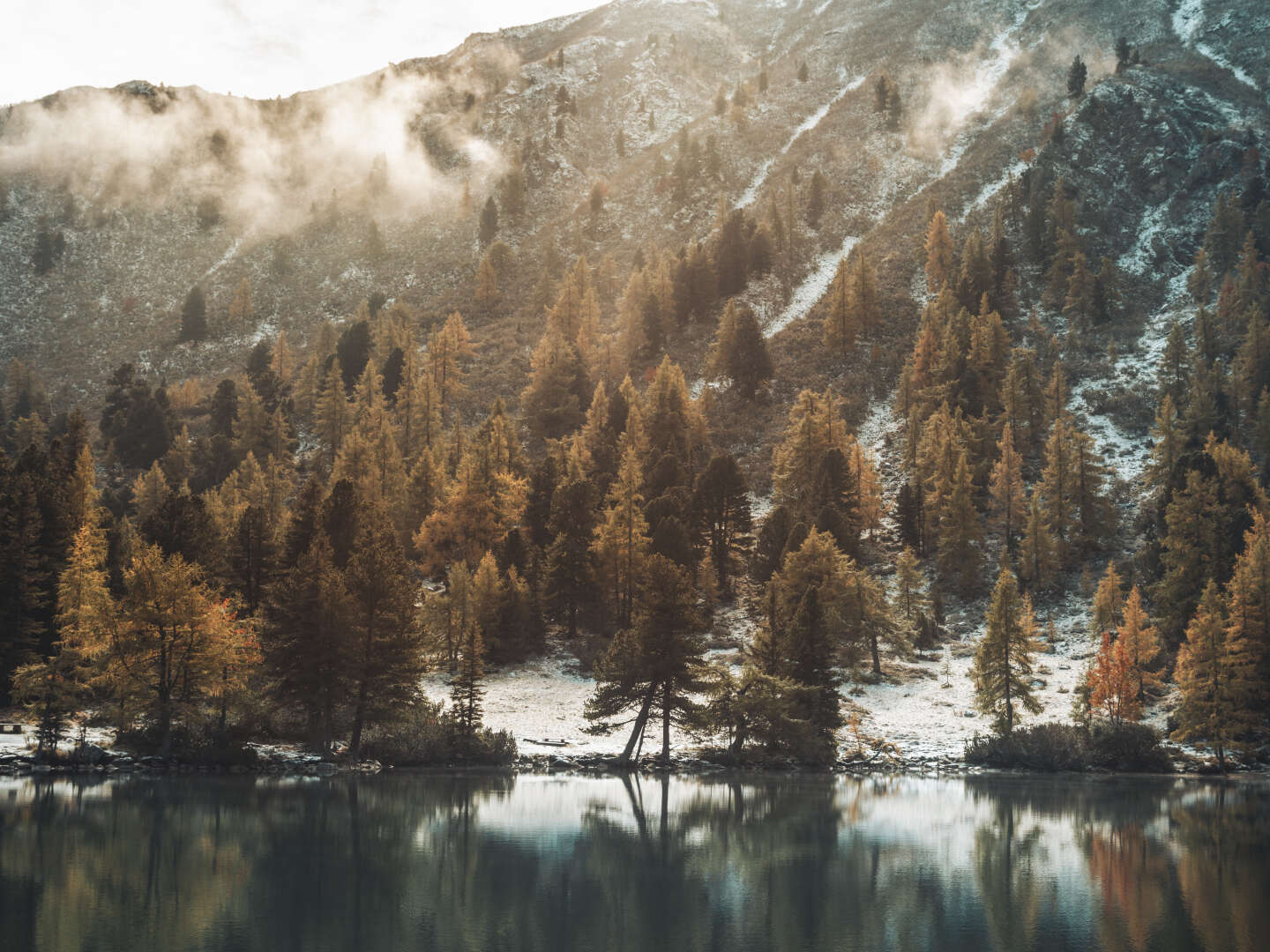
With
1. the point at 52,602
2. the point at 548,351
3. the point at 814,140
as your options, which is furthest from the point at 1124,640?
the point at 814,140

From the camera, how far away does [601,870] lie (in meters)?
27.7

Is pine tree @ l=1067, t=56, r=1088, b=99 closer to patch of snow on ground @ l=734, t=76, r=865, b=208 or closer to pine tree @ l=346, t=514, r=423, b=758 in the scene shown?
patch of snow on ground @ l=734, t=76, r=865, b=208

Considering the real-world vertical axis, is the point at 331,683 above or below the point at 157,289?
below

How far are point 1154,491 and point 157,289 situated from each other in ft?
508

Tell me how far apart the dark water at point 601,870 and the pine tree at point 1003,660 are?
1416 centimetres

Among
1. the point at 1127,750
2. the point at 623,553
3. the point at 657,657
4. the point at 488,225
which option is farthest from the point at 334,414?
the point at 1127,750

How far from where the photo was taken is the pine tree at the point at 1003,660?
190 ft

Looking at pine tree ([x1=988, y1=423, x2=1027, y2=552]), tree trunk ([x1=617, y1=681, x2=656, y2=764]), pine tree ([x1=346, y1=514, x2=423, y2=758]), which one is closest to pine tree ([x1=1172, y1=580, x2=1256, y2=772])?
tree trunk ([x1=617, y1=681, x2=656, y2=764])

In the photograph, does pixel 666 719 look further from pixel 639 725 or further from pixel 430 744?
pixel 430 744

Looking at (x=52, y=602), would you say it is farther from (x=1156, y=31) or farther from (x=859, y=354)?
(x=1156, y=31)

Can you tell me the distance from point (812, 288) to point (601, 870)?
122057 millimetres

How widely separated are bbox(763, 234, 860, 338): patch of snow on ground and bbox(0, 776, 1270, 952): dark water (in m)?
96.2

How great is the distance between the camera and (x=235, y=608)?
52.1 metres

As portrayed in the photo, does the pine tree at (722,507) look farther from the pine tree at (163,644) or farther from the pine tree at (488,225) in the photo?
the pine tree at (488,225)
